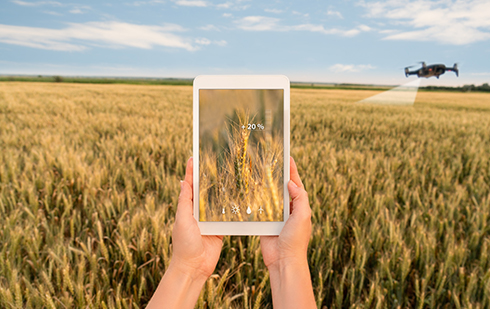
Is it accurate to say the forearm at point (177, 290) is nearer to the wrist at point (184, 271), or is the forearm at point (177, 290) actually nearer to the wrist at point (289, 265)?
the wrist at point (184, 271)

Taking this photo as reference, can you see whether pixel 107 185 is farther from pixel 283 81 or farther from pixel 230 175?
pixel 283 81

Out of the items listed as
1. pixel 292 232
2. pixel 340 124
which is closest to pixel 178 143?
pixel 292 232

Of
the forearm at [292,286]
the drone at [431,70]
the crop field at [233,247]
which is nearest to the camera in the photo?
the forearm at [292,286]

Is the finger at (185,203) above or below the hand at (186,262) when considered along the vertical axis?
above

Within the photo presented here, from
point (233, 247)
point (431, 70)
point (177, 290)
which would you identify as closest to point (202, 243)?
point (177, 290)

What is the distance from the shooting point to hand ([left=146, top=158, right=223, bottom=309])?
971mm

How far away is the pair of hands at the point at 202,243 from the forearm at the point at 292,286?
0.05 ft

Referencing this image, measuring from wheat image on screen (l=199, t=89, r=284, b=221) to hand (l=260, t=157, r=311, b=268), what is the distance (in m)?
0.07

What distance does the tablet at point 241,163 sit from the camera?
112cm

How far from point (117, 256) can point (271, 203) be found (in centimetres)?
101

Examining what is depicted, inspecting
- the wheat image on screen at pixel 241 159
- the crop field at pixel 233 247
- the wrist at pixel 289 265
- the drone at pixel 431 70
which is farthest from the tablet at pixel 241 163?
the drone at pixel 431 70

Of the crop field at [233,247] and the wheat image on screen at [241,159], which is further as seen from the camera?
the crop field at [233,247]

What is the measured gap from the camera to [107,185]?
2.46m

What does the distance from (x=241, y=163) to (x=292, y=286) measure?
1.56 ft
